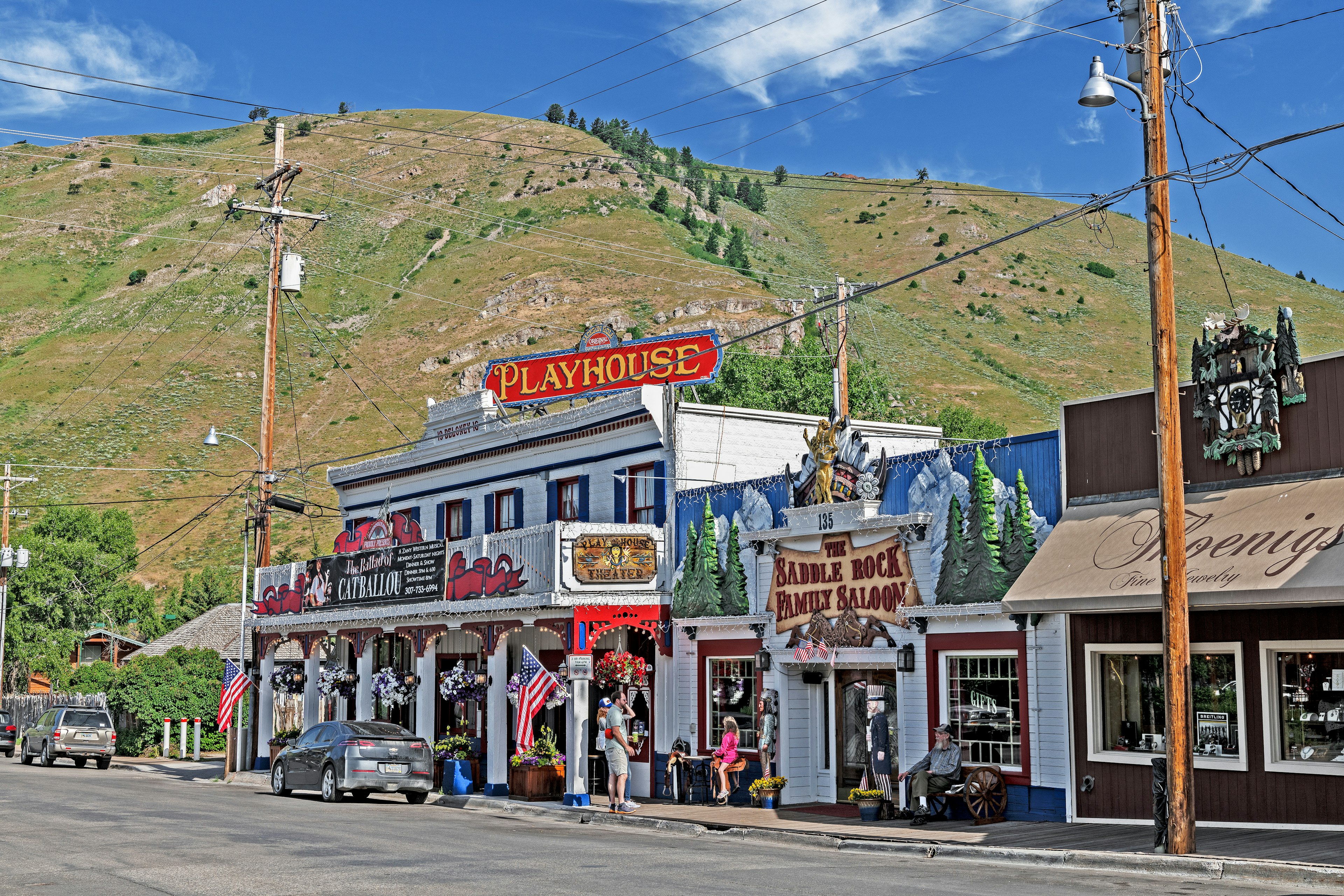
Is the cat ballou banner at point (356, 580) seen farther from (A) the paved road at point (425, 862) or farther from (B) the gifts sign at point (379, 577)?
(A) the paved road at point (425, 862)

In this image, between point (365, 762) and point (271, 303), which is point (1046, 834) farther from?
point (271, 303)

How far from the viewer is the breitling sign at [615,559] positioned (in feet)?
82.5

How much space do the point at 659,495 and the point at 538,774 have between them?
5.66m

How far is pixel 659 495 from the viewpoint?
26438 mm

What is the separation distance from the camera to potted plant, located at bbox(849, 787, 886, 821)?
64.0ft

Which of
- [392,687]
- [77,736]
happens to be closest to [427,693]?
[392,687]

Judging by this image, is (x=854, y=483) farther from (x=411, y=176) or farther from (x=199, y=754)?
(x=411, y=176)

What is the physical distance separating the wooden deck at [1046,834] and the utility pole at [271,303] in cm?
1539

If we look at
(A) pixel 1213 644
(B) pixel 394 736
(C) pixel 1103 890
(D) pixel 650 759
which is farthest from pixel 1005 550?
(B) pixel 394 736

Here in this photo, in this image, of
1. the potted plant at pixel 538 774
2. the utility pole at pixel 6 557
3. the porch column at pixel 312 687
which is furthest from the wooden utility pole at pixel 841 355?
the utility pole at pixel 6 557

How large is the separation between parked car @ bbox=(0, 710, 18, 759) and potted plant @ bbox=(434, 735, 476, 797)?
26.7m

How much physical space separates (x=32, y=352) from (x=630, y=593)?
114 m

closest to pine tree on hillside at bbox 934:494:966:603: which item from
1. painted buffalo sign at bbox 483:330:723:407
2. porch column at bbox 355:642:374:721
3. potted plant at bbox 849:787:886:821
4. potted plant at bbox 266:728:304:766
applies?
potted plant at bbox 849:787:886:821

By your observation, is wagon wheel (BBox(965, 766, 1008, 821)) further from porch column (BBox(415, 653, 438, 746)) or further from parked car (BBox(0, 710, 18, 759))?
parked car (BBox(0, 710, 18, 759))
